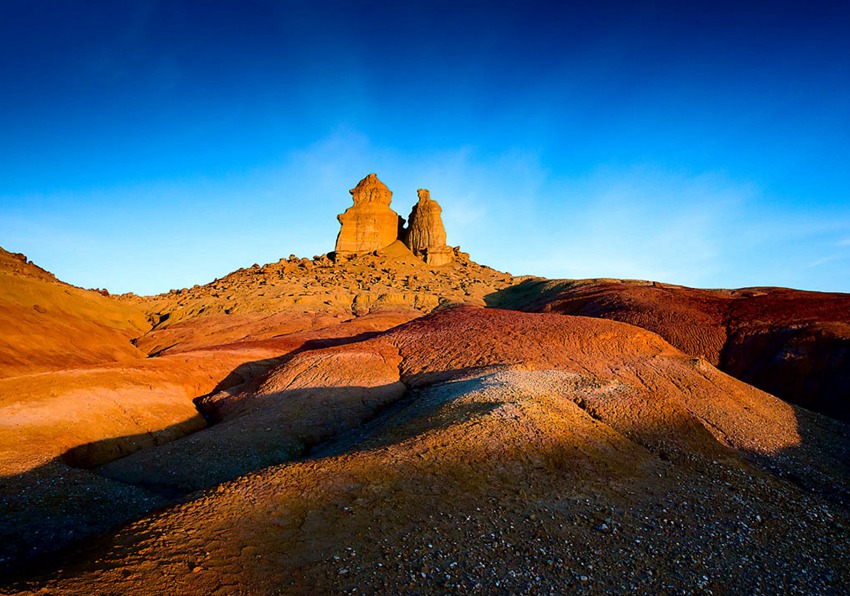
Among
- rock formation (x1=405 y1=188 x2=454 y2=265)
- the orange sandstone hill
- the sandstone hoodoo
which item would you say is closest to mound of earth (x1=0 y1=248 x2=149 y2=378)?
the orange sandstone hill

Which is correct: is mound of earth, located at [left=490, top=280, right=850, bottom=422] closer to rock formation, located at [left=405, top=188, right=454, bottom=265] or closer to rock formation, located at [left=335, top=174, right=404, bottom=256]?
rock formation, located at [left=405, top=188, right=454, bottom=265]

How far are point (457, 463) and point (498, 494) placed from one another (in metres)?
0.82

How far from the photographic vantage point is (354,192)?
2731 inches

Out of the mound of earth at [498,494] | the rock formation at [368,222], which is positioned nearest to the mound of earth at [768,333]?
the mound of earth at [498,494]

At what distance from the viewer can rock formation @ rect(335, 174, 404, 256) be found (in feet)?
217

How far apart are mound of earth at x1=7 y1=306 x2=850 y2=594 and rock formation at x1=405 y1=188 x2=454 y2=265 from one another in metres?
51.7

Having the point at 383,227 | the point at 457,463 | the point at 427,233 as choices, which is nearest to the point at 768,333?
the point at 457,463

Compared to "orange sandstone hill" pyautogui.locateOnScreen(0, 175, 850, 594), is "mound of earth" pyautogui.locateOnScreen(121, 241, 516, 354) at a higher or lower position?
higher

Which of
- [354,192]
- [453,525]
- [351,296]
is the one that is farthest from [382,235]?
[453,525]

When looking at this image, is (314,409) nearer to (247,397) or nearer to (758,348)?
(247,397)

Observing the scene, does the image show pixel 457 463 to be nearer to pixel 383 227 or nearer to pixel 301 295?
pixel 301 295

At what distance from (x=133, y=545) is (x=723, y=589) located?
608 centimetres

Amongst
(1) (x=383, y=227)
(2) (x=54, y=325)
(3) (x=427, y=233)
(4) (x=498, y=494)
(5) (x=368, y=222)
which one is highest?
(5) (x=368, y=222)

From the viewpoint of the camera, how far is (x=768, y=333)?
1789 cm
